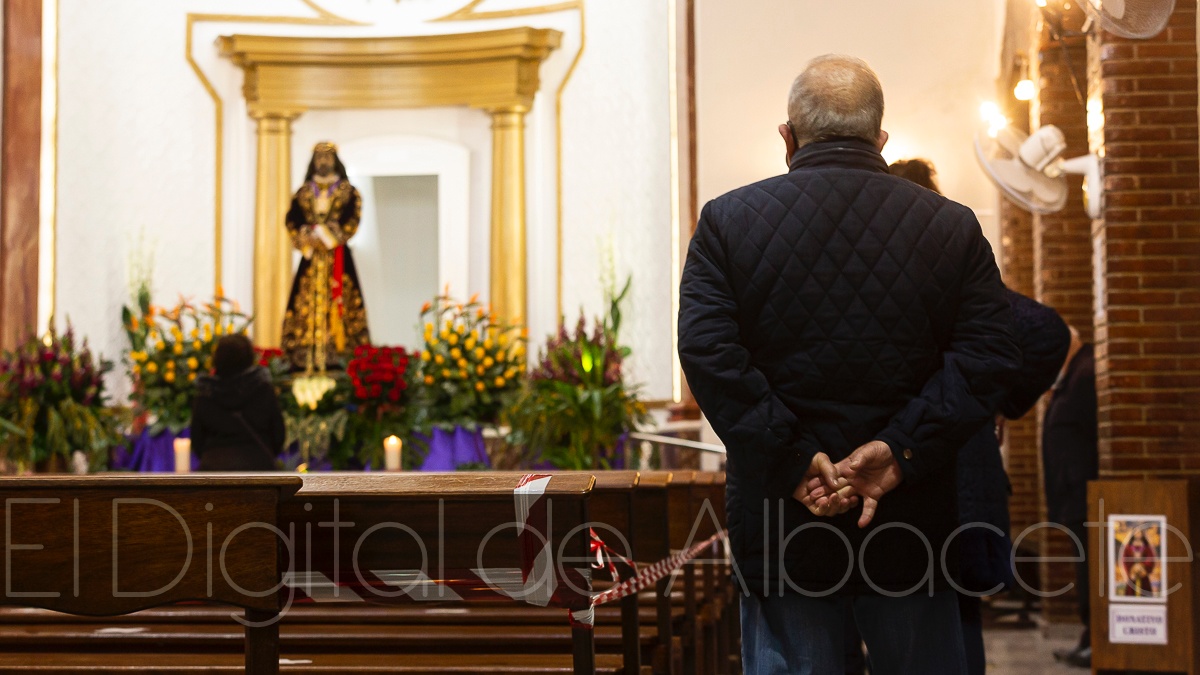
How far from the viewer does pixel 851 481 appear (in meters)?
2.12

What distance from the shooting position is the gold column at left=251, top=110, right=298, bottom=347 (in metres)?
9.41

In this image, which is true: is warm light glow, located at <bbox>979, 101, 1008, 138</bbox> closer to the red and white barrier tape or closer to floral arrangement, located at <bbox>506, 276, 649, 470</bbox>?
floral arrangement, located at <bbox>506, 276, 649, 470</bbox>

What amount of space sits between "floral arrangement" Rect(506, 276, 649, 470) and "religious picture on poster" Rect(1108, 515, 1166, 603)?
2.31 metres

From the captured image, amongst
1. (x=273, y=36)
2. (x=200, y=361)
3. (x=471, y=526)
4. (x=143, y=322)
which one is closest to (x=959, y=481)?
(x=471, y=526)

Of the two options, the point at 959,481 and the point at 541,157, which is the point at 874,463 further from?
the point at 541,157

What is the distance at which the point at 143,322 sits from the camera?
8.35 metres

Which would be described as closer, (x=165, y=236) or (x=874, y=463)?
(x=874, y=463)

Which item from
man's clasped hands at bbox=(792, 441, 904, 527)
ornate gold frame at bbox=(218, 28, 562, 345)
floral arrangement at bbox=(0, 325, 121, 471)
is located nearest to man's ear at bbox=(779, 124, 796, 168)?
man's clasped hands at bbox=(792, 441, 904, 527)

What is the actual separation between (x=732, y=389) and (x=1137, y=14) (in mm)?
2102

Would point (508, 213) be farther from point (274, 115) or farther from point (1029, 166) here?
point (1029, 166)

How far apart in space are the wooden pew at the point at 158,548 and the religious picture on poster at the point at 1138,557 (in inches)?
144

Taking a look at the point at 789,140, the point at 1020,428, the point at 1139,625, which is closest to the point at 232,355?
the point at 1139,625

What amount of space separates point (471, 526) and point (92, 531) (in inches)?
23.2

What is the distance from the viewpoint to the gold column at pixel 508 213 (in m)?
9.27
